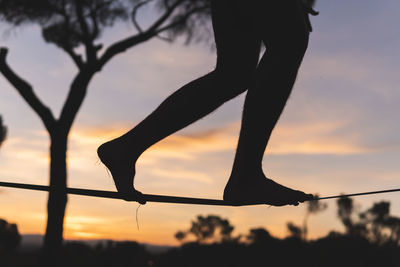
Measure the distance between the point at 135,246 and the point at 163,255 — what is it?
112 cm

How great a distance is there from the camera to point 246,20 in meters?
1.85

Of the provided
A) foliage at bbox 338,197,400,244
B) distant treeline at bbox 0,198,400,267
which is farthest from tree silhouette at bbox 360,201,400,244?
distant treeline at bbox 0,198,400,267

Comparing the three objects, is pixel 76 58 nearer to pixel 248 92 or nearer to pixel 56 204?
pixel 56 204

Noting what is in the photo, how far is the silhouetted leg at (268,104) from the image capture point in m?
1.82

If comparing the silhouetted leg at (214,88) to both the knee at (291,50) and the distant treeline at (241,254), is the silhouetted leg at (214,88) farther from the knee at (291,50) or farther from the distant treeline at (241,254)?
the distant treeline at (241,254)

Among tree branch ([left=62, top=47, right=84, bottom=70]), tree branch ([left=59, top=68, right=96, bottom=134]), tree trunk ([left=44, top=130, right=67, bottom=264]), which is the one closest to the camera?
tree trunk ([left=44, top=130, right=67, bottom=264])

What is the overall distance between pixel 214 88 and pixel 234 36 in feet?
0.71

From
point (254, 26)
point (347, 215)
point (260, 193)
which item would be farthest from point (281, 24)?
point (347, 215)

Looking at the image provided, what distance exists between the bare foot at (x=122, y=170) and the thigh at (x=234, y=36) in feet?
1.97

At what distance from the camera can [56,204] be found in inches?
419

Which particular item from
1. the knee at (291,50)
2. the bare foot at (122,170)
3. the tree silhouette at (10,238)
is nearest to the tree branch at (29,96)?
the bare foot at (122,170)

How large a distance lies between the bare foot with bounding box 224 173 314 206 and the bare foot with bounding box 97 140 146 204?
39 centimetres

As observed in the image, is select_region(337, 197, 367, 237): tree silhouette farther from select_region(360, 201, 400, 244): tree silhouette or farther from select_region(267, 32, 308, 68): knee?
select_region(267, 32, 308, 68): knee

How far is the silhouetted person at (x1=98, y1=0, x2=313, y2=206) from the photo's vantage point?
5.98ft
